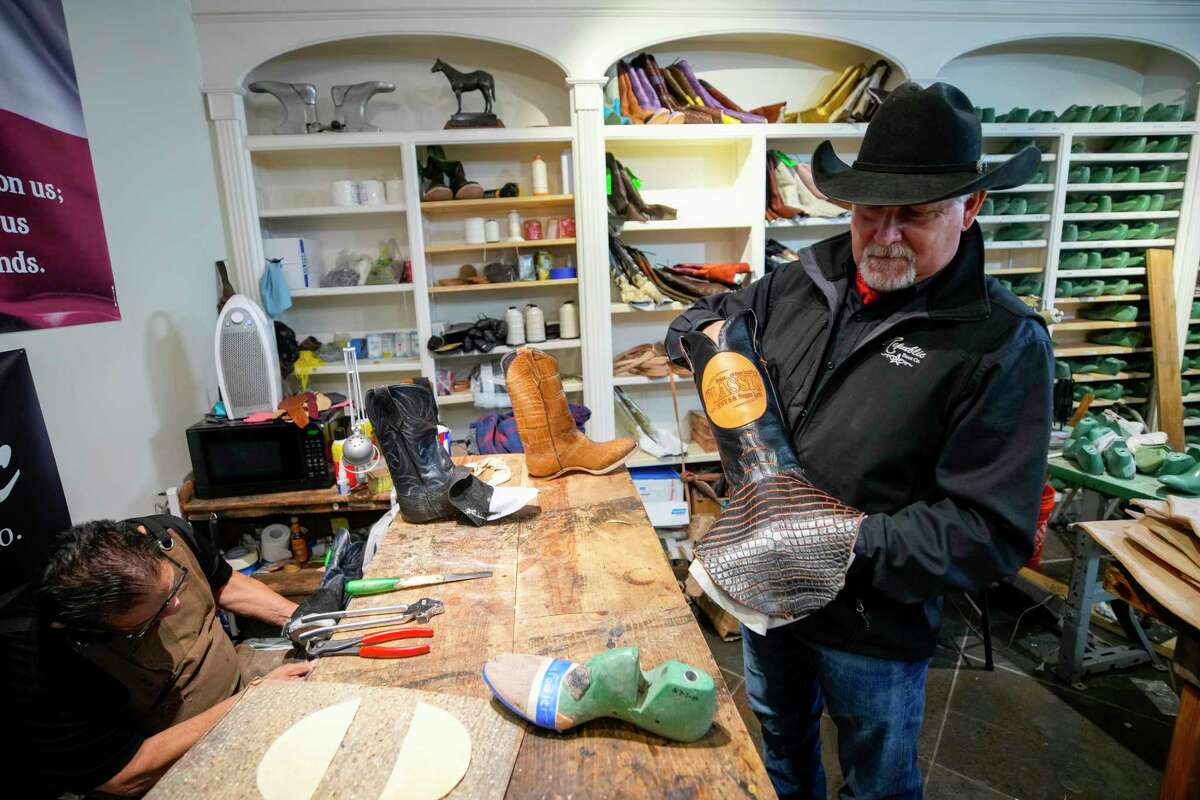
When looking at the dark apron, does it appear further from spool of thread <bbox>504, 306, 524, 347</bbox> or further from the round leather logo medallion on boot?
spool of thread <bbox>504, 306, 524, 347</bbox>

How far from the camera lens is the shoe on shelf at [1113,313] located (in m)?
4.08

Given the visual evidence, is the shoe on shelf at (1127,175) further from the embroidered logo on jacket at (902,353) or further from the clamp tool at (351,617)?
the clamp tool at (351,617)

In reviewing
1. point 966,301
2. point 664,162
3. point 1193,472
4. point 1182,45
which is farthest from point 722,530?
point 1182,45

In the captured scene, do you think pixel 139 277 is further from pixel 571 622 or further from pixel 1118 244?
pixel 1118 244

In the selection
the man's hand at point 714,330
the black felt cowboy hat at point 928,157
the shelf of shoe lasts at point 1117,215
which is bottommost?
the man's hand at point 714,330

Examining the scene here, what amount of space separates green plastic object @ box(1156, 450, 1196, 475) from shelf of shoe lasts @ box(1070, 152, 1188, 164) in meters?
2.25

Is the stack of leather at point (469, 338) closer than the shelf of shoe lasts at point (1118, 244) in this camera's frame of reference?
Yes

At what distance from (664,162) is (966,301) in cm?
307

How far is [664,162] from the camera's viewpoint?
386 centimetres

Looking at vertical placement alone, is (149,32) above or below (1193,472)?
above

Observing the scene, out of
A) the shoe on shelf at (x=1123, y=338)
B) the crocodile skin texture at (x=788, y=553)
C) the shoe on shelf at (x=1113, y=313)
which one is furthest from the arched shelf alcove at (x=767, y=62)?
the crocodile skin texture at (x=788, y=553)

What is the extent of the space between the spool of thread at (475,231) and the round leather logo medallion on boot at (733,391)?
8.46 ft

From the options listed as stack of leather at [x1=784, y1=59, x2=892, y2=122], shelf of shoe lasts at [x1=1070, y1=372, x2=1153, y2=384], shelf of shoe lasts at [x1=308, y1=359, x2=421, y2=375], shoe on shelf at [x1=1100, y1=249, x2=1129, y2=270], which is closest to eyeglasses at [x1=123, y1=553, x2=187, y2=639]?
shelf of shoe lasts at [x1=308, y1=359, x2=421, y2=375]

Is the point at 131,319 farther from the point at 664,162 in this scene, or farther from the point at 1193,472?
the point at 1193,472
